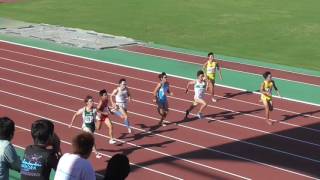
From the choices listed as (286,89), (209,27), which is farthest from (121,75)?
(209,27)

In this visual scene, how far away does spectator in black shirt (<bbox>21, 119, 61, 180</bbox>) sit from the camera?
20.0 ft

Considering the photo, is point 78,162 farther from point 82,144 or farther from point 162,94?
point 162,94

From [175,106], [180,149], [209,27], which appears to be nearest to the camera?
[180,149]

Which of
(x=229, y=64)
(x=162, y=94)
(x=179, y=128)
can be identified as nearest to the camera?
(x=162, y=94)

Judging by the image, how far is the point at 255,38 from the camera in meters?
29.8

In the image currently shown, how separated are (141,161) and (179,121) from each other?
3.56 m

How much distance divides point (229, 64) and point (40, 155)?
737 inches

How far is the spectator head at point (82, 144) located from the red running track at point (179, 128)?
6377 mm

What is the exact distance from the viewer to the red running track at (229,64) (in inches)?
876

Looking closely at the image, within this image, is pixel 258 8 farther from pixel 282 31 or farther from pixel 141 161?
pixel 141 161

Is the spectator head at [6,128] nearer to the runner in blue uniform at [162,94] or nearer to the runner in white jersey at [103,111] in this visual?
the runner in white jersey at [103,111]

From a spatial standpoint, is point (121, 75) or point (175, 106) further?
point (121, 75)

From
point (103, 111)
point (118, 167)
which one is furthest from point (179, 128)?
point (118, 167)

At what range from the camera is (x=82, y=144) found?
5539mm
